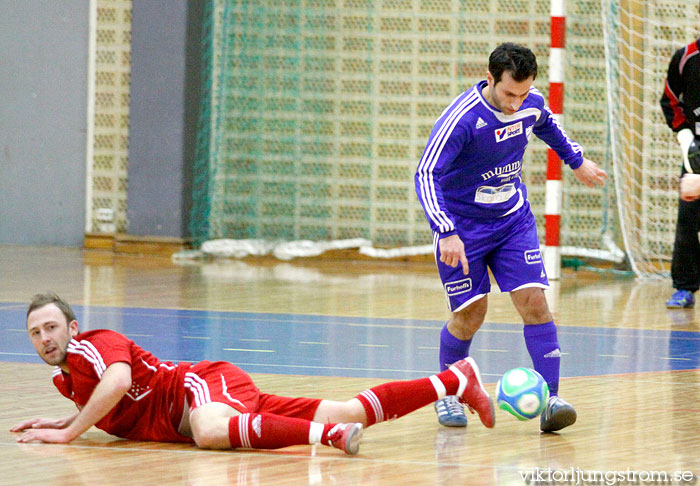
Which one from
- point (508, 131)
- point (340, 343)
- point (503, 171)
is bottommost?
point (340, 343)

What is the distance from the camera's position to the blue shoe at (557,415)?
406 centimetres

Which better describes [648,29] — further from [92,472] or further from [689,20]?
[92,472]

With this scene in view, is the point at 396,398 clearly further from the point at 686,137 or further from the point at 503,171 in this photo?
the point at 686,137

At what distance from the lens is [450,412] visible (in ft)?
14.0

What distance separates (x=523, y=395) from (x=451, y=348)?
23.0 inches

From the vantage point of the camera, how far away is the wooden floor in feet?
11.4

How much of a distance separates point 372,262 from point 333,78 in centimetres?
198

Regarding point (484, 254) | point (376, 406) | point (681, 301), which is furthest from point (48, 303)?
point (681, 301)

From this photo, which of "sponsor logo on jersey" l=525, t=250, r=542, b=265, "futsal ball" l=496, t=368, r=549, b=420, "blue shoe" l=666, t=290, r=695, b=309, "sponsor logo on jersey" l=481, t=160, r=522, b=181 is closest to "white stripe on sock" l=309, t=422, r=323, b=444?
"futsal ball" l=496, t=368, r=549, b=420

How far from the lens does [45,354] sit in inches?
149

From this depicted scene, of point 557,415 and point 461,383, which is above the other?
point 461,383

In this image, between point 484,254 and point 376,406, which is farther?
point 484,254


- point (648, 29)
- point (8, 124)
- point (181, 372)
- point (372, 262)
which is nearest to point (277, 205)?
point (372, 262)

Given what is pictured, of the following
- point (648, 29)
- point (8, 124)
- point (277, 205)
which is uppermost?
point (648, 29)
